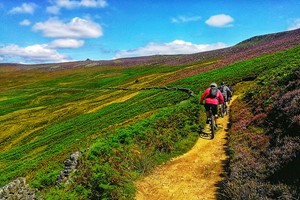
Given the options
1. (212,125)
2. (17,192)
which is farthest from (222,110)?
(17,192)

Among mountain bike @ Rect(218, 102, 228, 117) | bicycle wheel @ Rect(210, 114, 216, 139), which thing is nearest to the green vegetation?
bicycle wheel @ Rect(210, 114, 216, 139)

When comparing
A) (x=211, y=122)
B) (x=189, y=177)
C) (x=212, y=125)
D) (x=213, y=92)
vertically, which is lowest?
(x=189, y=177)

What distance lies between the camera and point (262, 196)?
9.95 meters

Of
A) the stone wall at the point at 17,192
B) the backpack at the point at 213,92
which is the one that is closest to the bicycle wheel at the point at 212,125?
the backpack at the point at 213,92

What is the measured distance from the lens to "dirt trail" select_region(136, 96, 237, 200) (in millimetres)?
13008

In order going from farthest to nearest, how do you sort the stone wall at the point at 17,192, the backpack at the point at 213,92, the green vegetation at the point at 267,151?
1. the backpack at the point at 213,92
2. the stone wall at the point at 17,192
3. the green vegetation at the point at 267,151

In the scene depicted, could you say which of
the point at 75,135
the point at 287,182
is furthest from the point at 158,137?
the point at 75,135

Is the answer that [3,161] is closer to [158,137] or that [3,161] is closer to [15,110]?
[158,137]

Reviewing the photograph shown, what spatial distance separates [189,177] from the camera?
1456 centimetres

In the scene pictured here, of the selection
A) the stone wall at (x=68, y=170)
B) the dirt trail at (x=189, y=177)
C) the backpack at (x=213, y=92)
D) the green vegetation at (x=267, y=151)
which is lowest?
the dirt trail at (x=189, y=177)

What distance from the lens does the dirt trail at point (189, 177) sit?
13.0 m

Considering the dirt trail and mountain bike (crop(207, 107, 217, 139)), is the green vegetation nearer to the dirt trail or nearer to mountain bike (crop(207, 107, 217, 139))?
the dirt trail

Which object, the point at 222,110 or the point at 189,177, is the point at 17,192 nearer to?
the point at 189,177

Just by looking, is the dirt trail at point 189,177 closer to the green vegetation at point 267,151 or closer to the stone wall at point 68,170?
the green vegetation at point 267,151
